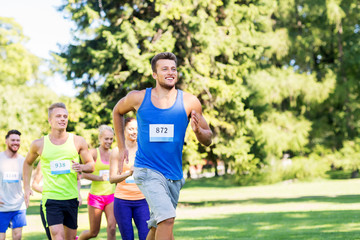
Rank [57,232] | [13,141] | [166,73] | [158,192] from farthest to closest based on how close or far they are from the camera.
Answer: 1. [13,141]
2. [57,232]
3. [166,73]
4. [158,192]

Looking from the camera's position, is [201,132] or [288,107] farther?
[288,107]

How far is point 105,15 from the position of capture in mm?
21531

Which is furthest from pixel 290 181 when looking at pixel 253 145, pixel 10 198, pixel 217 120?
pixel 10 198

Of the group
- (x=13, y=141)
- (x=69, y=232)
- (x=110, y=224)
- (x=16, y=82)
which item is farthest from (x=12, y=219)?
(x=16, y=82)

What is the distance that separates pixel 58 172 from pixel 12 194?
3.12 metres

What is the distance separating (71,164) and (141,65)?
12.9 metres

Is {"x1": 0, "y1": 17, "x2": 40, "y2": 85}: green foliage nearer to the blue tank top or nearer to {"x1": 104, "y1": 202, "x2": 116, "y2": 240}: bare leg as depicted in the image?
{"x1": 104, "y1": 202, "x2": 116, "y2": 240}: bare leg

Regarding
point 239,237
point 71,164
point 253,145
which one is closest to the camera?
point 71,164

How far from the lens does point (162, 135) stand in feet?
16.5

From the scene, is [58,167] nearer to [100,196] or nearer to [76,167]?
[76,167]

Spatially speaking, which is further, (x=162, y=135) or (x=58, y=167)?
(x=58, y=167)

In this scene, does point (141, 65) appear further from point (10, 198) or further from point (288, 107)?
point (288, 107)

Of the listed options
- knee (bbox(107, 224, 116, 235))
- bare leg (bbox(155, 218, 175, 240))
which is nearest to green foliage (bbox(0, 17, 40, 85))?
knee (bbox(107, 224, 116, 235))

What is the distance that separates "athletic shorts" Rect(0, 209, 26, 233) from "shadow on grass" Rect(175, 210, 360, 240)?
3.58 metres
